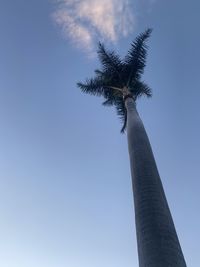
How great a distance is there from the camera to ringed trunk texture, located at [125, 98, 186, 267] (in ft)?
20.4

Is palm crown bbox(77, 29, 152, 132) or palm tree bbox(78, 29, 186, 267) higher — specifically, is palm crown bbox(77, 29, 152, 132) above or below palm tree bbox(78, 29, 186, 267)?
above

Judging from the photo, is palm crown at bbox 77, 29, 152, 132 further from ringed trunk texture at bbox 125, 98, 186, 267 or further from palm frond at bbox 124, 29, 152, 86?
ringed trunk texture at bbox 125, 98, 186, 267

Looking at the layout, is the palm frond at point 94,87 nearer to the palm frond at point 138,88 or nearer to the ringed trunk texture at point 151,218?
the palm frond at point 138,88

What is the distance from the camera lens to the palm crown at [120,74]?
17.9 metres

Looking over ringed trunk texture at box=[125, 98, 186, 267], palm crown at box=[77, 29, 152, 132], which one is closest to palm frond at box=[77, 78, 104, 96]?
palm crown at box=[77, 29, 152, 132]

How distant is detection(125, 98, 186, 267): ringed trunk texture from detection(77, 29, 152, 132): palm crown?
27.6ft

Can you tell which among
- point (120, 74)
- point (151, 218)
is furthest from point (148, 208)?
point (120, 74)

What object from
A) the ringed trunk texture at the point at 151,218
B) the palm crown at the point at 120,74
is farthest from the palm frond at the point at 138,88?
the ringed trunk texture at the point at 151,218

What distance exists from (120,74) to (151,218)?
11904 millimetres

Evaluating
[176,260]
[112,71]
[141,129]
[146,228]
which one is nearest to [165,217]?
[146,228]

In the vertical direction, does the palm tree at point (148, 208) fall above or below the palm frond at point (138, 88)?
below

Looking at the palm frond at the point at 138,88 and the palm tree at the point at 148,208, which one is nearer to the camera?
the palm tree at the point at 148,208

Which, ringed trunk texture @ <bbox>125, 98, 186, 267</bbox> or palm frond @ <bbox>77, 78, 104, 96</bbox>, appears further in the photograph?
palm frond @ <bbox>77, 78, 104, 96</bbox>

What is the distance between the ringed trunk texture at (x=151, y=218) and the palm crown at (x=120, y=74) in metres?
8.41
